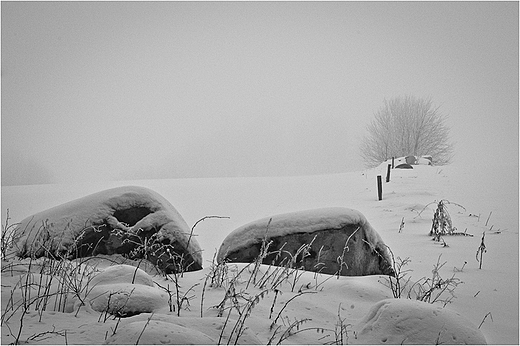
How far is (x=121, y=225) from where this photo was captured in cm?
469

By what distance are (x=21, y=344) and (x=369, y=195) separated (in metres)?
13.0

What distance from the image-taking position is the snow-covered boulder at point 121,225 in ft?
14.8

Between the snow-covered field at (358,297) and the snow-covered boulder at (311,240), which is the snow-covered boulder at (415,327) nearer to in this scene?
the snow-covered field at (358,297)

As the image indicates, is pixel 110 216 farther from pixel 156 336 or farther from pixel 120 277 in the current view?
pixel 156 336

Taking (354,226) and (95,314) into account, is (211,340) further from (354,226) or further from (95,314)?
(354,226)

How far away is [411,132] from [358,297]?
29559mm

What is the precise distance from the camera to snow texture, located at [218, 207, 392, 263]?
14.9 feet

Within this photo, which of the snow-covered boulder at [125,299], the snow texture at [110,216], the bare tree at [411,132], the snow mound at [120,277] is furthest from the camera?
the bare tree at [411,132]

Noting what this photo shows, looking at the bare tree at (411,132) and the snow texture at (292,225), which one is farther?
the bare tree at (411,132)

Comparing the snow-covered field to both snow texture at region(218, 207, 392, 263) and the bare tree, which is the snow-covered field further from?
the bare tree

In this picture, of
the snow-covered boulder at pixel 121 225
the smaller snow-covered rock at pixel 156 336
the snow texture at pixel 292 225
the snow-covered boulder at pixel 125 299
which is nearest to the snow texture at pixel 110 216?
the snow-covered boulder at pixel 121 225

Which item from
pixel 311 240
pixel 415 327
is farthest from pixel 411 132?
pixel 415 327

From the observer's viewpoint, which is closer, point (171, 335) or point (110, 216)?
point (171, 335)

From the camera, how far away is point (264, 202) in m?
14.3
